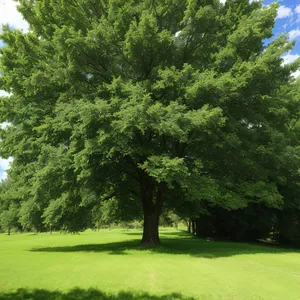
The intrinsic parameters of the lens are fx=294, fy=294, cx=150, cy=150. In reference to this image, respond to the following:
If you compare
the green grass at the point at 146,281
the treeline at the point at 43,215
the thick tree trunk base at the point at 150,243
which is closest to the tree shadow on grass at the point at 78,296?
the green grass at the point at 146,281

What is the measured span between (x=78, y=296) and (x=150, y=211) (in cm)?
1345

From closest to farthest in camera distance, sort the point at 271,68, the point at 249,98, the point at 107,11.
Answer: the point at 271,68
the point at 249,98
the point at 107,11

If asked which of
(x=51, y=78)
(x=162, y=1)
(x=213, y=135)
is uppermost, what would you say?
(x=162, y=1)

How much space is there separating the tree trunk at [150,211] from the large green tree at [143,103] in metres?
0.08

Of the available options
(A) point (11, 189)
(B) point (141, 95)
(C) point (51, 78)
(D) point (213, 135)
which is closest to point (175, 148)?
(D) point (213, 135)

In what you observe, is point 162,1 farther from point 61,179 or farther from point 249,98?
point 61,179

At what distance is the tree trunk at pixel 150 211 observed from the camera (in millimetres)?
20516

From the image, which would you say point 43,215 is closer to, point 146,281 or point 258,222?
point 146,281

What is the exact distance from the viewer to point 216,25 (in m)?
19.5

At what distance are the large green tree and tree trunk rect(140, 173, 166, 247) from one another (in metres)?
0.08

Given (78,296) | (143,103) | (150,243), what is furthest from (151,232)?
(78,296)

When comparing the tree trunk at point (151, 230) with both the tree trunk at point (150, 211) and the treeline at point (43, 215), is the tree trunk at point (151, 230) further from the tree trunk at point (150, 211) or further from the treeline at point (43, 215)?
the treeline at point (43, 215)

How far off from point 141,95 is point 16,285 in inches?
435

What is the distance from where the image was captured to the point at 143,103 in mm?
15523
